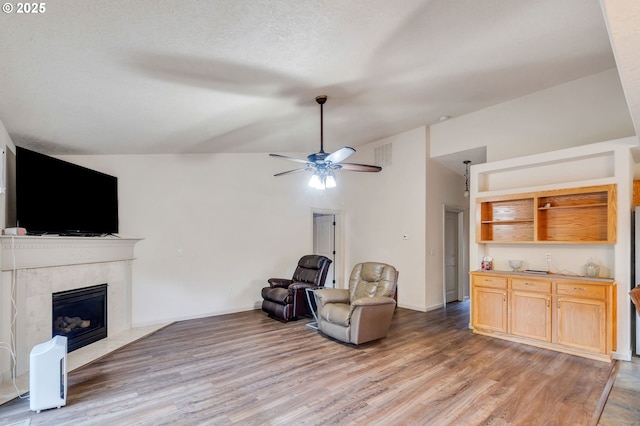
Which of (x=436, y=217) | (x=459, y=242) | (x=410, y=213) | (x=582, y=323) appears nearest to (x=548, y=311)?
(x=582, y=323)

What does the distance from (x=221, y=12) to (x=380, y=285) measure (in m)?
3.47

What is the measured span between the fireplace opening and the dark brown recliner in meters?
2.28

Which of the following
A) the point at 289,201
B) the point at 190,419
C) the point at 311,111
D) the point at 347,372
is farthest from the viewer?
the point at 289,201

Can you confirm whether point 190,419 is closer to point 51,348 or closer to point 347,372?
point 51,348

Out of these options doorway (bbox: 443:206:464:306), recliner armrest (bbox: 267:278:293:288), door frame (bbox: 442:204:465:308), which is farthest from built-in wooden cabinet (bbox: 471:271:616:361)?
recliner armrest (bbox: 267:278:293:288)

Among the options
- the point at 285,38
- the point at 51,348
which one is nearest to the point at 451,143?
the point at 285,38

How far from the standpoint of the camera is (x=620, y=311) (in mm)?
3531

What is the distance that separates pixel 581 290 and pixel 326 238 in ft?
16.0

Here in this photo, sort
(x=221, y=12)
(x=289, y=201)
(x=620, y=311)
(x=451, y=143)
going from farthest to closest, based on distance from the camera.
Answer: (x=289, y=201), (x=451, y=143), (x=620, y=311), (x=221, y=12)

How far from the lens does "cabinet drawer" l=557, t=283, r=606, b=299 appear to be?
350 centimetres

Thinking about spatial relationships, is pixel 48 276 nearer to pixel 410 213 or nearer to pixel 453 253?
pixel 410 213

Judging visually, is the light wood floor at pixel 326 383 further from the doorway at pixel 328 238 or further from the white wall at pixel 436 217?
the doorway at pixel 328 238

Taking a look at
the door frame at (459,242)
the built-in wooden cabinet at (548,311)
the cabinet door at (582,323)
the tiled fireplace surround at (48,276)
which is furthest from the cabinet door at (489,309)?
the tiled fireplace surround at (48,276)

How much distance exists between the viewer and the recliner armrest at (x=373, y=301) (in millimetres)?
3747
